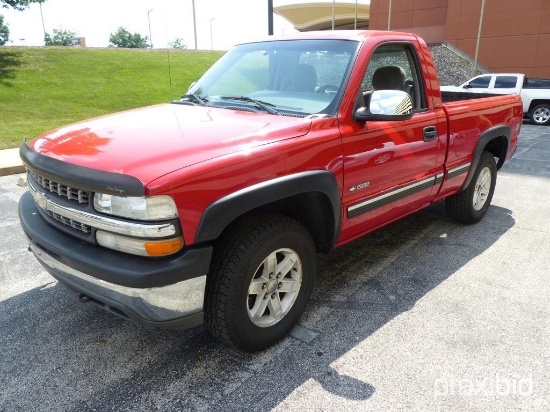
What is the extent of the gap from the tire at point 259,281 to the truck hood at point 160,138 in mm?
452

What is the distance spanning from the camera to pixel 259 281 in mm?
2516

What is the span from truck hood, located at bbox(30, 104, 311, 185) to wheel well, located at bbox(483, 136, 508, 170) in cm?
314

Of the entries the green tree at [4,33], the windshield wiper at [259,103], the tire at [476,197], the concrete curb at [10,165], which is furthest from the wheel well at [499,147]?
the green tree at [4,33]

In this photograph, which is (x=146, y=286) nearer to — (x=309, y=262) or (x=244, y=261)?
(x=244, y=261)

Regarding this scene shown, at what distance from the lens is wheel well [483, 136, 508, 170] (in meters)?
4.93

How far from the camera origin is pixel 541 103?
14266 mm

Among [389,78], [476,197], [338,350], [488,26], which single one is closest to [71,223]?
[338,350]

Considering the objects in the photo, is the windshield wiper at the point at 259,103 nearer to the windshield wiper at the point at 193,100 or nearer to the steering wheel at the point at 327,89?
the windshield wiper at the point at 193,100

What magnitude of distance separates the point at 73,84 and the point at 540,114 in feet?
52.1

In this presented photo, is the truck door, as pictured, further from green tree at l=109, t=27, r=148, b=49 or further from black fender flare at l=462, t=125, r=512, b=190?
green tree at l=109, t=27, r=148, b=49

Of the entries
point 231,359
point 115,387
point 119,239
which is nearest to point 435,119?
point 231,359

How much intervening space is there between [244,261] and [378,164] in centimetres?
129

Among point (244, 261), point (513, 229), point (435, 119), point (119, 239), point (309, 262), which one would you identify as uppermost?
point (435, 119)

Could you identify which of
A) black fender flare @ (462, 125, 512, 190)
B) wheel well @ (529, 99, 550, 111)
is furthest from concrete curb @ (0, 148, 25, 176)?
wheel well @ (529, 99, 550, 111)
